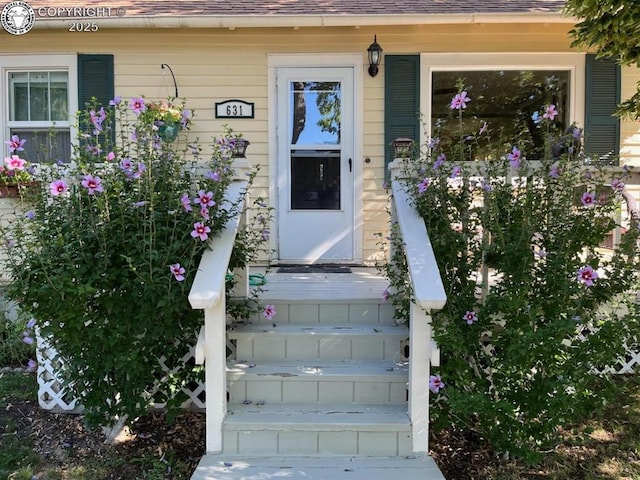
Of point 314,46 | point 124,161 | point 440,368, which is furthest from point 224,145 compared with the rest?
point 314,46

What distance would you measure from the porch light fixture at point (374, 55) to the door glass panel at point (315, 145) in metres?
0.38

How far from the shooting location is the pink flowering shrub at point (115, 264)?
2.64 m

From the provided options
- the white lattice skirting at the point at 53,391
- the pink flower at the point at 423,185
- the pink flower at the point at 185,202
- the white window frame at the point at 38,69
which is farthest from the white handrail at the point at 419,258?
the white window frame at the point at 38,69

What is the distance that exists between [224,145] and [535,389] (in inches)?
85.0

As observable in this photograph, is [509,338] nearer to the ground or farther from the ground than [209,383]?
farther from the ground

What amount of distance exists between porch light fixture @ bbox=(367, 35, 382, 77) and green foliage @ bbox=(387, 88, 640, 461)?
2382 millimetres

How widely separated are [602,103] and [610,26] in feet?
7.91

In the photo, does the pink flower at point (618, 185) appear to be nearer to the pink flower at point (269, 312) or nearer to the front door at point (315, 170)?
the pink flower at point (269, 312)

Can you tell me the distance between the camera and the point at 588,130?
5301 mm

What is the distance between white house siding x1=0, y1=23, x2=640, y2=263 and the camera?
5328 mm

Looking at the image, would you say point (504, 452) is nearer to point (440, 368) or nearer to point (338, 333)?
point (440, 368)

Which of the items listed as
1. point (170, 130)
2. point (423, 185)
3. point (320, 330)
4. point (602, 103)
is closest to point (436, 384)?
point (320, 330)

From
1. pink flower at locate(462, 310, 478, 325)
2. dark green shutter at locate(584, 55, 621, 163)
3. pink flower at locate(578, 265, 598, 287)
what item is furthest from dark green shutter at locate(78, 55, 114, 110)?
dark green shutter at locate(584, 55, 621, 163)

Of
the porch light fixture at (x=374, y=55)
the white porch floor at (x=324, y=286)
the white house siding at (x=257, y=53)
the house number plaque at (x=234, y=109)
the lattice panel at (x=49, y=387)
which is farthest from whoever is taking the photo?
the house number plaque at (x=234, y=109)
